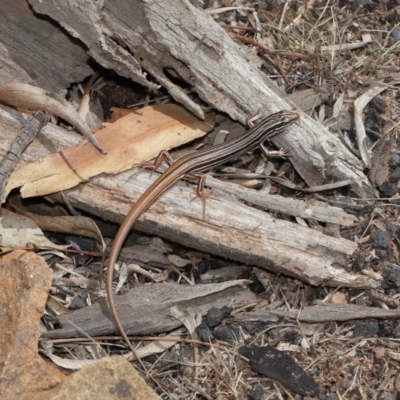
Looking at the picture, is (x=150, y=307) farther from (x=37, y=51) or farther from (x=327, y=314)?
(x=37, y=51)

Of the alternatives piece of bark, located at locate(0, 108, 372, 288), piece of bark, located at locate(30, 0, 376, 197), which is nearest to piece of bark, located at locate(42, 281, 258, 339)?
piece of bark, located at locate(0, 108, 372, 288)

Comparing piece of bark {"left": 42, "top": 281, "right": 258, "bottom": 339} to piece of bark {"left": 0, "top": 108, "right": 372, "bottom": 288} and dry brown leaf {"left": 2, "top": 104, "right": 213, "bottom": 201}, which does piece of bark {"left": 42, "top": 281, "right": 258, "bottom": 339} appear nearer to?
piece of bark {"left": 0, "top": 108, "right": 372, "bottom": 288}

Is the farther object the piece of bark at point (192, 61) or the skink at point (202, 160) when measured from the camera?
the piece of bark at point (192, 61)

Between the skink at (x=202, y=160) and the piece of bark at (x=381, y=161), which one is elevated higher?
the skink at (x=202, y=160)

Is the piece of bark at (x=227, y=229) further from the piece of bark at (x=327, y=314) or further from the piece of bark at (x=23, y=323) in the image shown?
the piece of bark at (x=23, y=323)

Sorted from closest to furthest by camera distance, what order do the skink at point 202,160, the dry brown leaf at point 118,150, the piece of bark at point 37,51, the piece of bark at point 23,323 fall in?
the piece of bark at point 23,323 < the skink at point 202,160 < the dry brown leaf at point 118,150 < the piece of bark at point 37,51

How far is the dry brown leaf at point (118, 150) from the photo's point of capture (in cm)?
459

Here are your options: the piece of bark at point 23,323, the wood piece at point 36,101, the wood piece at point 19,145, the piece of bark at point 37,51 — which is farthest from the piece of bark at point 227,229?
the piece of bark at point 23,323

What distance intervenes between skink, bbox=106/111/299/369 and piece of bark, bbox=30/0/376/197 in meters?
0.10

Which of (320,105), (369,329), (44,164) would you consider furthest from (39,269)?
(320,105)

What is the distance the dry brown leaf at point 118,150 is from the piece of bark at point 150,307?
0.78 metres

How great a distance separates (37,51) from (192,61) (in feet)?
3.46

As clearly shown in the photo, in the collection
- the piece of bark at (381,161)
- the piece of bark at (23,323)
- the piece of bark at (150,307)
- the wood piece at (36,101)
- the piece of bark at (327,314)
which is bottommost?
the piece of bark at (327,314)

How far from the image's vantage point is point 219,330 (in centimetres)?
435
